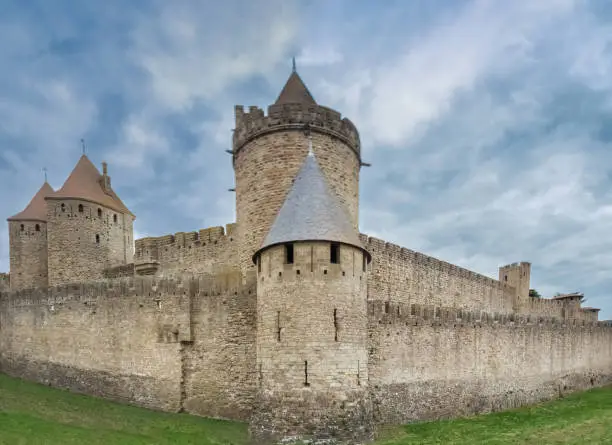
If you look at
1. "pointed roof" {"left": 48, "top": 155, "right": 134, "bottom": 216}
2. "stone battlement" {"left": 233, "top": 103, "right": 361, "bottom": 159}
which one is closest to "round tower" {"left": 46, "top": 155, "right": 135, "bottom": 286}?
"pointed roof" {"left": 48, "top": 155, "right": 134, "bottom": 216}

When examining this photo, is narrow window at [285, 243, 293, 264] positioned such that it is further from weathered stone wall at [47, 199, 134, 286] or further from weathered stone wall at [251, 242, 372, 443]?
weathered stone wall at [47, 199, 134, 286]

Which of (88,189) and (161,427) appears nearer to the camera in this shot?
(161,427)

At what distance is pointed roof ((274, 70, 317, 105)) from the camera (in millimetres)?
16766

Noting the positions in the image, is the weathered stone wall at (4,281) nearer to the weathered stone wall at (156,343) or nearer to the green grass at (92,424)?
the weathered stone wall at (156,343)

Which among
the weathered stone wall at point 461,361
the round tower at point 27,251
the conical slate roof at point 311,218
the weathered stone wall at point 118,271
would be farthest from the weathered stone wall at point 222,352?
the round tower at point 27,251

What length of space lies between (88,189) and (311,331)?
1667cm

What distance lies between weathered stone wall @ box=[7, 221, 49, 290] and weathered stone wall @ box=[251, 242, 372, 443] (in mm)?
17052

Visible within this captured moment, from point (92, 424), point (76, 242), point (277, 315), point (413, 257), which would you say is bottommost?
point (92, 424)

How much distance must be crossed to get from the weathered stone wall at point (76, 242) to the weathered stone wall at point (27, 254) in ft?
7.94

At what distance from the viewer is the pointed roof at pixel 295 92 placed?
16.8 meters

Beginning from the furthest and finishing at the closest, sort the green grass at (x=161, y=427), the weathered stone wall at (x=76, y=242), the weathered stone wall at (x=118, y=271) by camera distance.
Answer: the weathered stone wall at (x=118, y=271), the weathered stone wall at (x=76, y=242), the green grass at (x=161, y=427)

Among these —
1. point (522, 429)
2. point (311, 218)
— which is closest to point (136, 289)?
point (311, 218)

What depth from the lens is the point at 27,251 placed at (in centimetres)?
2447

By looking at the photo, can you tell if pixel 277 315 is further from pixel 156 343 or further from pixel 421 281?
pixel 421 281
